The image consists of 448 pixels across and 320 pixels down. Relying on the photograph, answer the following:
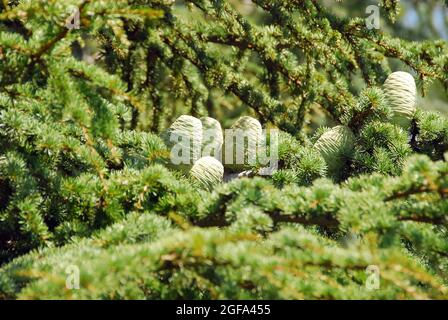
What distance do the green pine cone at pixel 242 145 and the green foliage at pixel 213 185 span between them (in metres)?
0.05

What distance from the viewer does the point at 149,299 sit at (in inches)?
39.1

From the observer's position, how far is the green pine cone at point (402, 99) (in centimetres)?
163

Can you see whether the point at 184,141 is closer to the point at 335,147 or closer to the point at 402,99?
the point at 335,147

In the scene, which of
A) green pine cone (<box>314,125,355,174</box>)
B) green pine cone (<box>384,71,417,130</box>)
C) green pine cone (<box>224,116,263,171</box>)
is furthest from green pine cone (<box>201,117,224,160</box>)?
green pine cone (<box>384,71,417,130</box>)

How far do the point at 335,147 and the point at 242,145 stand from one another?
0.79 ft

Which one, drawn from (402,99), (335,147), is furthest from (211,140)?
(402,99)

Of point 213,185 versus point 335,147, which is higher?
point 335,147

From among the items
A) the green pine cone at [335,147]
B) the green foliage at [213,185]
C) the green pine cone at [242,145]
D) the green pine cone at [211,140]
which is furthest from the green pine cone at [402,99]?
the green pine cone at [211,140]

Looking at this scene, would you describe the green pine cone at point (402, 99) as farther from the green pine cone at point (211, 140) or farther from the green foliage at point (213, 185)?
the green pine cone at point (211, 140)

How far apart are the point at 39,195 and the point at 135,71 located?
3.03 feet

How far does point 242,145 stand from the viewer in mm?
1599

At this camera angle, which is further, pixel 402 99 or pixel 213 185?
pixel 402 99
